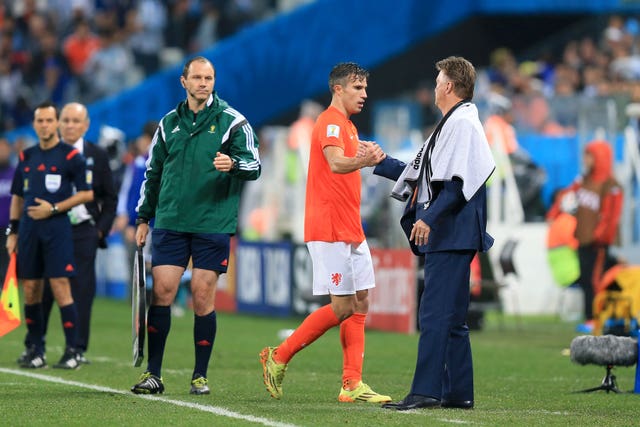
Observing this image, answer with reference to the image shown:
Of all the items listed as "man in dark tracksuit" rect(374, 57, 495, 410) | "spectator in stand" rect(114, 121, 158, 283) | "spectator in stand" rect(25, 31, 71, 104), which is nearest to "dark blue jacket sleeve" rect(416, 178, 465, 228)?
"man in dark tracksuit" rect(374, 57, 495, 410)

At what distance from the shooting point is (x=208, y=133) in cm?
1038

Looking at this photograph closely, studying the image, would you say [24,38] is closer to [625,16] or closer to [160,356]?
[625,16]

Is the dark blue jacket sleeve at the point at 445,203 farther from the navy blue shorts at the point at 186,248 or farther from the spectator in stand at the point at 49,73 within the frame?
the spectator in stand at the point at 49,73

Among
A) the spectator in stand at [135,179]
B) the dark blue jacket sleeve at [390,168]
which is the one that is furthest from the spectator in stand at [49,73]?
the dark blue jacket sleeve at [390,168]

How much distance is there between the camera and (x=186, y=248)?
10430 millimetres

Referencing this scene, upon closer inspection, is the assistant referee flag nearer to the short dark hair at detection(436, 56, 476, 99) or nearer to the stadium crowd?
the short dark hair at detection(436, 56, 476, 99)

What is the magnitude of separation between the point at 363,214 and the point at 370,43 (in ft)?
27.1

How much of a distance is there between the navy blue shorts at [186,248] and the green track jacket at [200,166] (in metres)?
0.06

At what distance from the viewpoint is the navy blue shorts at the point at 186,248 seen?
10.4 metres

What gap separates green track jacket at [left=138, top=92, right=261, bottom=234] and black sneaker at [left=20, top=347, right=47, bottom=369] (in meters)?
2.87

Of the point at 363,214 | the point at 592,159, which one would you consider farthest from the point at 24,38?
the point at 592,159

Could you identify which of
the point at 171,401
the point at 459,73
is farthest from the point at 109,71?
the point at 459,73

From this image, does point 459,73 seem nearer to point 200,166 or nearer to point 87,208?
point 200,166

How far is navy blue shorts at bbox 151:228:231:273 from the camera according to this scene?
10359 mm
